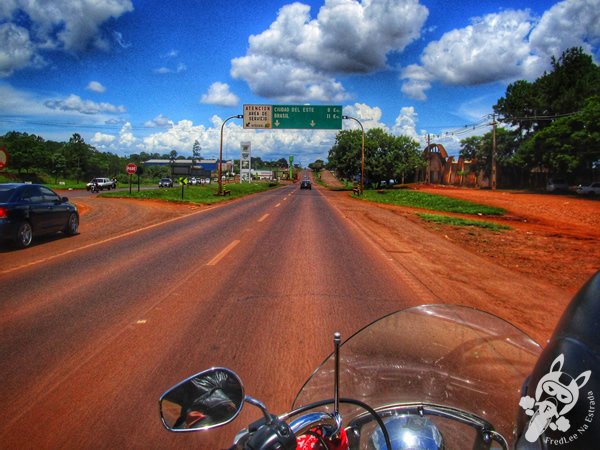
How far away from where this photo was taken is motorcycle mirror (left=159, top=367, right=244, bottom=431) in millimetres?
1513

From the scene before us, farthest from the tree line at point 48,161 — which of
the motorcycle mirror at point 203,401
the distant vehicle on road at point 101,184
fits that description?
the motorcycle mirror at point 203,401

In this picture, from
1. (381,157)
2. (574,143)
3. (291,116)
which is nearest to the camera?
(291,116)

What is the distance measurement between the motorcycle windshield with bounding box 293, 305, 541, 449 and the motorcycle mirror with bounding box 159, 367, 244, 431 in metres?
0.54

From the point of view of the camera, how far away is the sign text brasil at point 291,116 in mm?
36188

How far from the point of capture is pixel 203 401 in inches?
61.1

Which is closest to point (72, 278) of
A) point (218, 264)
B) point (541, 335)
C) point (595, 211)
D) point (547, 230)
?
point (218, 264)

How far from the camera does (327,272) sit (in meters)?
8.12

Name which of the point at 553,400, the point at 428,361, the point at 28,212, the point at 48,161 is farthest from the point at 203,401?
the point at 48,161

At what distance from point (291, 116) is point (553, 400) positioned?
119 ft

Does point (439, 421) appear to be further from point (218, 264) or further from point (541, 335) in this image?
point (218, 264)

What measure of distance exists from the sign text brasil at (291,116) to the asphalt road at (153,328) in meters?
27.7

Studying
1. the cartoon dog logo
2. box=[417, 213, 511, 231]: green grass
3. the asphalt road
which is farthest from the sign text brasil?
the cartoon dog logo

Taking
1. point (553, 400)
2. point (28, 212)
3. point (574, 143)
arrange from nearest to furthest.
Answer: point (553, 400) < point (28, 212) < point (574, 143)

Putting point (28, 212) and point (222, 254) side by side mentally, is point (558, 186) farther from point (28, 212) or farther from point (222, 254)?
point (28, 212)
